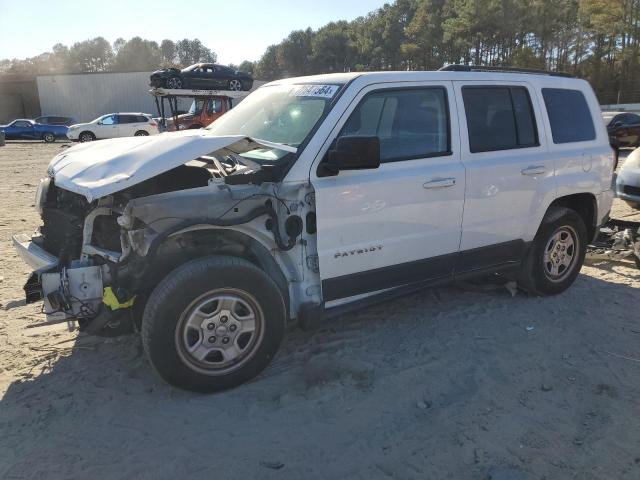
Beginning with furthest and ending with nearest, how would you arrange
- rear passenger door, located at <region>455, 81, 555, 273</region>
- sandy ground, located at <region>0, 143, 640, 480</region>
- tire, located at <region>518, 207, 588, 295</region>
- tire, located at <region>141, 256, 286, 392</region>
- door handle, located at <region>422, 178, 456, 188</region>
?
tire, located at <region>518, 207, 588, 295</region> → rear passenger door, located at <region>455, 81, 555, 273</region> → door handle, located at <region>422, 178, 456, 188</region> → tire, located at <region>141, 256, 286, 392</region> → sandy ground, located at <region>0, 143, 640, 480</region>

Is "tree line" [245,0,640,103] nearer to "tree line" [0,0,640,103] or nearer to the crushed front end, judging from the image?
"tree line" [0,0,640,103]

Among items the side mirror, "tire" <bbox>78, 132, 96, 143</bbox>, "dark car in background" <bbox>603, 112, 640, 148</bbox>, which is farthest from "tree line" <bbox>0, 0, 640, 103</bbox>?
the side mirror

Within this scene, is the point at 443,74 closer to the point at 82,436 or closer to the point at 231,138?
the point at 231,138

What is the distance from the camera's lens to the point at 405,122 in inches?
155

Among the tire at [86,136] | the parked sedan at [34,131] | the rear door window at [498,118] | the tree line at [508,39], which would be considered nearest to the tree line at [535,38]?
the tree line at [508,39]

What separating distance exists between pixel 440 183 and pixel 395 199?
426mm

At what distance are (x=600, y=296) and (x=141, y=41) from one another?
127210 mm

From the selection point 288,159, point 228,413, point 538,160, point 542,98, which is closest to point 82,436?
point 228,413

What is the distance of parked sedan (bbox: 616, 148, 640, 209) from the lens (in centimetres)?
745

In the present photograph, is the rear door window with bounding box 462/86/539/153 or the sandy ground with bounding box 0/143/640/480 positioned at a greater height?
the rear door window with bounding box 462/86/539/153

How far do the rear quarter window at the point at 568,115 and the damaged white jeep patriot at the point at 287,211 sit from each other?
0.10m

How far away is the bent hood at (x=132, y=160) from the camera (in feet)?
9.93

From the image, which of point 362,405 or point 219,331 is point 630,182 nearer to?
point 362,405

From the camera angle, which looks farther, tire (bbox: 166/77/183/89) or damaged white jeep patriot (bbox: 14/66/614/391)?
tire (bbox: 166/77/183/89)
